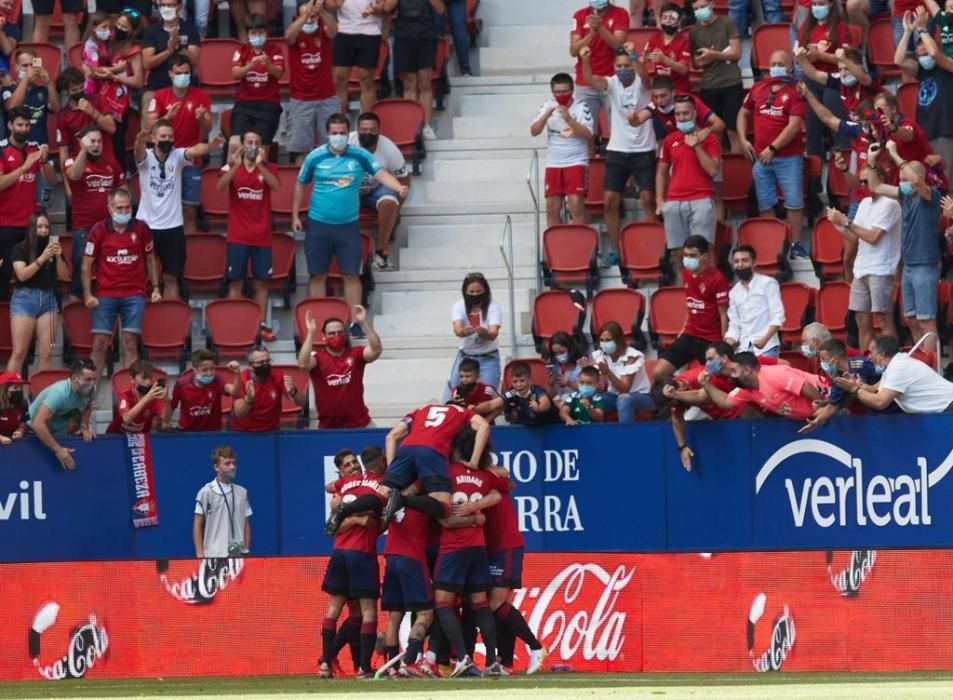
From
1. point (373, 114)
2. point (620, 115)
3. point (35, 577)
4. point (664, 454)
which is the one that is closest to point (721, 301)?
point (664, 454)

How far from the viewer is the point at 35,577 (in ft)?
50.9

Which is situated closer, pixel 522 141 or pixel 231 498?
pixel 231 498

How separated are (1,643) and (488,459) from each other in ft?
13.6

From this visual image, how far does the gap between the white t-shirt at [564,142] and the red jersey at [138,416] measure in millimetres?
4799

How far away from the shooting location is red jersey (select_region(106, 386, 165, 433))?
1742 cm

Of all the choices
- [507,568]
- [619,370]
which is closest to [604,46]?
[619,370]

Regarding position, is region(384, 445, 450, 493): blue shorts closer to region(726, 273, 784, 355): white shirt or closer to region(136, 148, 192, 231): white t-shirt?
region(726, 273, 784, 355): white shirt

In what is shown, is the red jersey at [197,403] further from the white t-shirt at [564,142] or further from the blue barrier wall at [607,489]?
the white t-shirt at [564,142]

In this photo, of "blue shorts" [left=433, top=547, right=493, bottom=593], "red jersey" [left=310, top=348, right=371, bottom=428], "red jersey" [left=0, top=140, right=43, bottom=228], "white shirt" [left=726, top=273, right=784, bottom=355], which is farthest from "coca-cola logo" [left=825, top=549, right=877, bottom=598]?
"red jersey" [left=0, top=140, right=43, bottom=228]

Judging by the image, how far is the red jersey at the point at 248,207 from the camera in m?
19.2

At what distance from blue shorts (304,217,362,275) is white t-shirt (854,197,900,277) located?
4.85 m

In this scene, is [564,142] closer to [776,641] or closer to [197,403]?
[197,403]

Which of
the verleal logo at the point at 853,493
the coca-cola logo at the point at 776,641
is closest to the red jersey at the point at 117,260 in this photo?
the verleal logo at the point at 853,493

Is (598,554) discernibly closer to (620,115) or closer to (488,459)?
(488,459)
